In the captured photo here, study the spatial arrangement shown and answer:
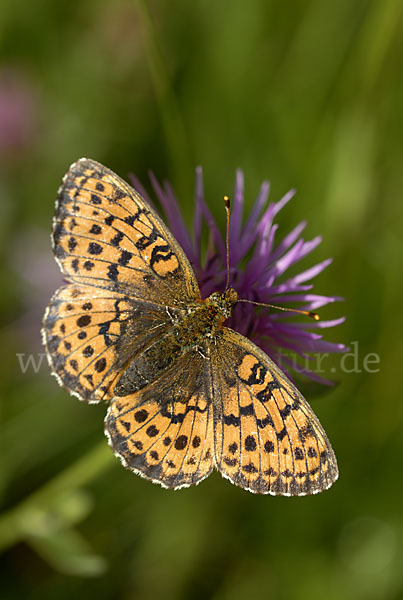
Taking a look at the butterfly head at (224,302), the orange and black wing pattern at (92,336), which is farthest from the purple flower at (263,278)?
the orange and black wing pattern at (92,336)

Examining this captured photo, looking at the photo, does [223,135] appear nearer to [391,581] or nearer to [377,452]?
[377,452]

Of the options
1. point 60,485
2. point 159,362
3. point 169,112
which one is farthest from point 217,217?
point 60,485

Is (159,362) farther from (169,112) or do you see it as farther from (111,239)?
(169,112)

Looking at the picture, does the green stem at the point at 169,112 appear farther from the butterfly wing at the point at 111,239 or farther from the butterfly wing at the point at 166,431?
the butterfly wing at the point at 166,431

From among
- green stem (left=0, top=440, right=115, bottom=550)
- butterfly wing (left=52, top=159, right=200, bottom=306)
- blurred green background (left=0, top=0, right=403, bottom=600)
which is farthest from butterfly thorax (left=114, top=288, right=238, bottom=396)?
blurred green background (left=0, top=0, right=403, bottom=600)

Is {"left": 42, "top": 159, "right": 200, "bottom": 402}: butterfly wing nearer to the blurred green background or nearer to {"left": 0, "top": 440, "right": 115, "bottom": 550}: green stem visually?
{"left": 0, "top": 440, "right": 115, "bottom": 550}: green stem

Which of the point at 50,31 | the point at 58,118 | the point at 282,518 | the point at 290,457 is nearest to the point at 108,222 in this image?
the point at 290,457
